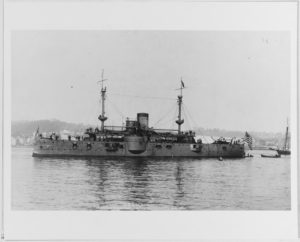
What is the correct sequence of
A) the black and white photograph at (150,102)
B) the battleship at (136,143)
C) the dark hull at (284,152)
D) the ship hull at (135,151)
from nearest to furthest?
the black and white photograph at (150,102) < the dark hull at (284,152) < the battleship at (136,143) < the ship hull at (135,151)

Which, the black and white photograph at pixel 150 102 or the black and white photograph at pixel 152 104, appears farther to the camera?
the black and white photograph at pixel 152 104

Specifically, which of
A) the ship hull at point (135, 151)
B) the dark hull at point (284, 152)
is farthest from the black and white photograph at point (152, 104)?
the ship hull at point (135, 151)

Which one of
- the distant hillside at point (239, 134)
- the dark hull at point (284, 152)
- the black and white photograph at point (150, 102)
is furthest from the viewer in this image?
the distant hillside at point (239, 134)

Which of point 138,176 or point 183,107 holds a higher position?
point 183,107

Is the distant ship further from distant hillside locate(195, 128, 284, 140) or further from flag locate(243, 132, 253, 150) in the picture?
flag locate(243, 132, 253, 150)

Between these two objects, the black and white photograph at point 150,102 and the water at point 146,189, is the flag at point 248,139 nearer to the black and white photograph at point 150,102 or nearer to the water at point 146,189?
the black and white photograph at point 150,102
